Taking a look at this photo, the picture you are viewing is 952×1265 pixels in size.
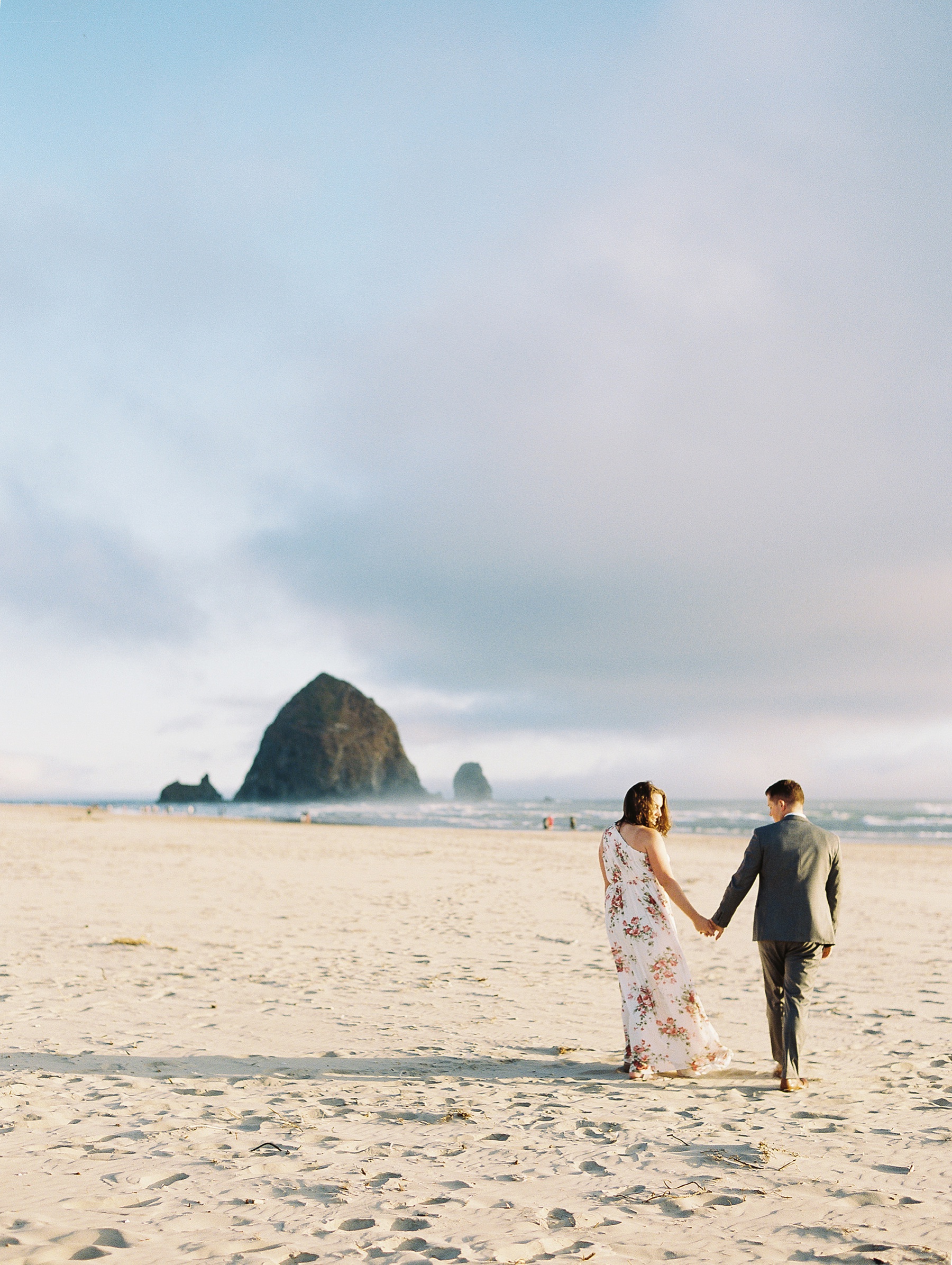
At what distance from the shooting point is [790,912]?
545 cm

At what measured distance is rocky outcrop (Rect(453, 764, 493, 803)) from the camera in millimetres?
169375

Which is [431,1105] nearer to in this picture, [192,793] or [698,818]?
[698,818]

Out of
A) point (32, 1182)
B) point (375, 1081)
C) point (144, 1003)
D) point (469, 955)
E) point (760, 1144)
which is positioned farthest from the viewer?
point (469, 955)

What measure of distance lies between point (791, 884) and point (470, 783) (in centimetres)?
16687

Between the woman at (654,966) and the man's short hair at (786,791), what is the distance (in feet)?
2.38

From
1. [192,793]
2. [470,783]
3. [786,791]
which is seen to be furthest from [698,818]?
[470,783]

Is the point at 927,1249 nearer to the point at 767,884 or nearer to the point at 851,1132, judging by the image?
the point at 851,1132

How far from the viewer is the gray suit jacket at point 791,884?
5.44 m

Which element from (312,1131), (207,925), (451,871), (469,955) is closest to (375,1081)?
(312,1131)

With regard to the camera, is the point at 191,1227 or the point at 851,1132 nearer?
the point at 191,1227

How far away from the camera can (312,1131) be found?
179 inches

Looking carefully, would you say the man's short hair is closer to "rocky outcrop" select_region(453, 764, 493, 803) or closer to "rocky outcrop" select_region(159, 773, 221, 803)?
"rocky outcrop" select_region(159, 773, 221, 803)

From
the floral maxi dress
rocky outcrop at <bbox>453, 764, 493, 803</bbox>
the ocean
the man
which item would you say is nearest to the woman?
the floral maxi dress

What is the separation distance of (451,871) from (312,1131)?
1571cm
